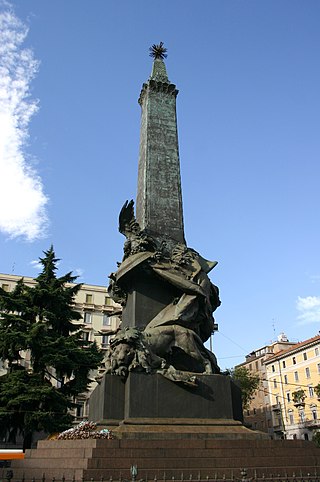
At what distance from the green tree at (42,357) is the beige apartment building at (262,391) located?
39.0 metres

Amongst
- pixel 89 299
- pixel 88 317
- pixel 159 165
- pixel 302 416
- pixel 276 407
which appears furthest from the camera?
pixel 276 407

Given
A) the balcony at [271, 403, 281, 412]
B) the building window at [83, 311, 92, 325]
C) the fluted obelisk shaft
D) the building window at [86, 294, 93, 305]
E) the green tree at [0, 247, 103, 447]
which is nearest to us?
the fluted obelisk shaft

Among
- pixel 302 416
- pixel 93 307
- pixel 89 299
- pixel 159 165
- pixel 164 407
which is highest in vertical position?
pixel 89 299

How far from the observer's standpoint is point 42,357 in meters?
23.9

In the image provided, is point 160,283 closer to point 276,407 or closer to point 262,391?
point 276,407

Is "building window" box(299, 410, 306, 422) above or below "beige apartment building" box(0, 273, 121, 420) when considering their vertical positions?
below

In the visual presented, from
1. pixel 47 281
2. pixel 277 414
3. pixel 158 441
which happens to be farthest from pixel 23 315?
pixel 277 414

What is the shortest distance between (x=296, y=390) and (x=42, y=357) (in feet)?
129

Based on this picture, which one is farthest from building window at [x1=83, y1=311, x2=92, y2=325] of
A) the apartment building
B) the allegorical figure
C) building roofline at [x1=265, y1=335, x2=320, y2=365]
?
the allegorical figure

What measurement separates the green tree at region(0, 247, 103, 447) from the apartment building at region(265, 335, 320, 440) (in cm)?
3106

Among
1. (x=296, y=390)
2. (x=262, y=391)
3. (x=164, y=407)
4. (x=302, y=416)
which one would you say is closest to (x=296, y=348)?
(x=296, y=390)

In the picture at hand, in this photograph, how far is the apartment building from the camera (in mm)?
51031

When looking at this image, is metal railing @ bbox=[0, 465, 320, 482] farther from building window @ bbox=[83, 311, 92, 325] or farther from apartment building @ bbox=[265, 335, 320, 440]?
apartment building @ bbox=[265, 335, 320, 440]

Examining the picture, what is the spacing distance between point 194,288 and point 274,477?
186 inches
